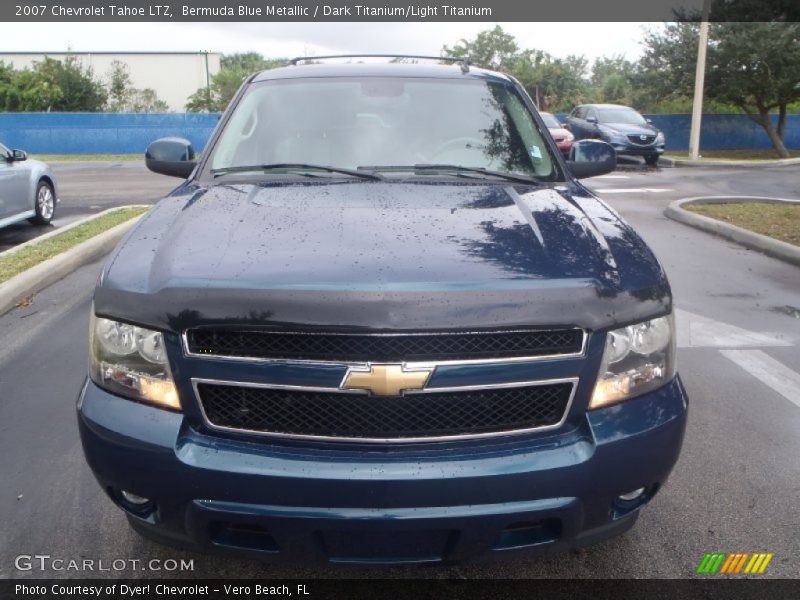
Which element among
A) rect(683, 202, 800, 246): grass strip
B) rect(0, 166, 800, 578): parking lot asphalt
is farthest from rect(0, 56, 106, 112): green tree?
rect(0, 166, 800, 578): parking lot asphalt

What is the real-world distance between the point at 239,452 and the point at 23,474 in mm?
1822

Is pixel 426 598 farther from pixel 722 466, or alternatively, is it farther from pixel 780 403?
pixel 780 403

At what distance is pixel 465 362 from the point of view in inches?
81.4

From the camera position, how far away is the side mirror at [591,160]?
4.12 meters

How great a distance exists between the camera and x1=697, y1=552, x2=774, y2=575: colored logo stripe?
269cm

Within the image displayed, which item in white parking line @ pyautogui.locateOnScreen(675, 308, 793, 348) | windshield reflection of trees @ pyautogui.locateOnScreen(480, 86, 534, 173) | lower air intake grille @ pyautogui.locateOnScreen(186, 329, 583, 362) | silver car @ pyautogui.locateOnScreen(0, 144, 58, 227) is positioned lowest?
white parking line @ pyautogui.locateOnScreen(675, 308, 793, 348)

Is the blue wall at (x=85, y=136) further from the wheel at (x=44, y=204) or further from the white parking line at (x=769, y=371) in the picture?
the white parking line at (x=769, y=371)

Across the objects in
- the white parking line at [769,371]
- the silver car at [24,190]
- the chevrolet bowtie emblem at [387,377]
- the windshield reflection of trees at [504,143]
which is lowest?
the white parking line at [769,371]

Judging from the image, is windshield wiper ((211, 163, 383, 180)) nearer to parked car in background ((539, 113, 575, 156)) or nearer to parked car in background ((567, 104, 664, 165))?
parked car in background ((539, 113, 575, 156))

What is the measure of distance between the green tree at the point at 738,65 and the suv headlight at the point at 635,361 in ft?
85.3

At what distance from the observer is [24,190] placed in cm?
984

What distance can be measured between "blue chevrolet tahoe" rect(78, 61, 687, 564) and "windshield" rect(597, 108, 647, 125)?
21759 mm

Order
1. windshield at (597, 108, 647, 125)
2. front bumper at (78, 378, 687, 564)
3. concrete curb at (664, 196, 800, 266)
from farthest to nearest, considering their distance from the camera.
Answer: windshield at (597, 108, 647, 125), concrete curb at (664, 196, 800, 266), front bumper at (78, 378, 687, 564)

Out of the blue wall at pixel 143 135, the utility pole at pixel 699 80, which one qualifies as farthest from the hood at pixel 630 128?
the blue wall at pixel 143 135
